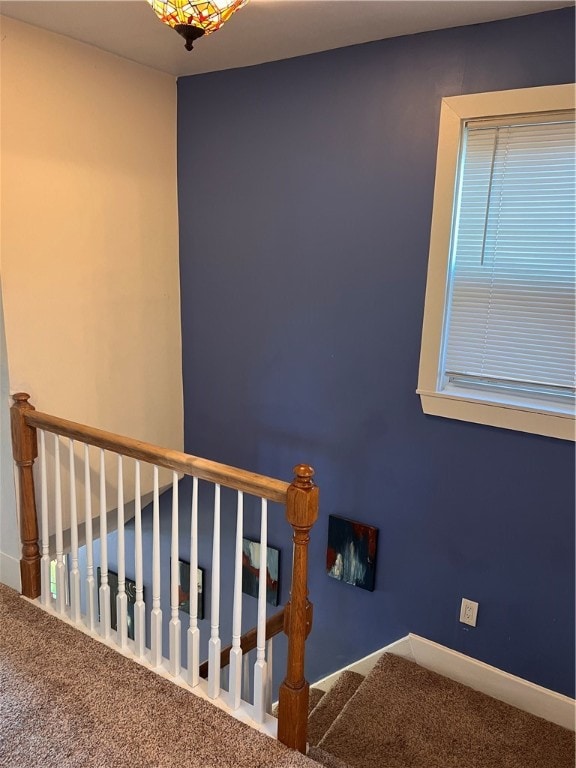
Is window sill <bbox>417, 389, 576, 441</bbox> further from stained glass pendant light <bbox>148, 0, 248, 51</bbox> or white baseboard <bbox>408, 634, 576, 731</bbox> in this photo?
stained glass pendant light <bbox>148, 0, 248, 51</bbox>

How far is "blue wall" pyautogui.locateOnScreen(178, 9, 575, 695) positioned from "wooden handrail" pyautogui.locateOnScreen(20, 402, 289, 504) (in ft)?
2.48

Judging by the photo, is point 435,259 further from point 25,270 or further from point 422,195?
point 25,270

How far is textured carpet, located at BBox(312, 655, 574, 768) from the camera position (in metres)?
2.13

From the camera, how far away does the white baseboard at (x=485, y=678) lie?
2301mm

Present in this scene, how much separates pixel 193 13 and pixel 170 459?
1283 mm

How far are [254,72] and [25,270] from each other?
1315 mm

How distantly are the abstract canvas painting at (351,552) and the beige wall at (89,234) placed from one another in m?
1.03

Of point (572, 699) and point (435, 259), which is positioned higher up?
point (435, 259)

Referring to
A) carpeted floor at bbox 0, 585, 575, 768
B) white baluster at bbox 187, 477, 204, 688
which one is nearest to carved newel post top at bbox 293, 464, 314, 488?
white baluster at bbox 187, 477, 204, 688

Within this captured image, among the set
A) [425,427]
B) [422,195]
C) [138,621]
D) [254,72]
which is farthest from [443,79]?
[138,621]

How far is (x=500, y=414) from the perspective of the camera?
7.35ft

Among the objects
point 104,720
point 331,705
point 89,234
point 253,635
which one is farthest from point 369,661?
point 89,234

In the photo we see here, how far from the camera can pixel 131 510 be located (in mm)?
3229

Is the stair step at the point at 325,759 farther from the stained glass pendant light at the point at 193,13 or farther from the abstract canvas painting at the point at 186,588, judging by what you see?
the stained glass pendant light at the point at 193,13
